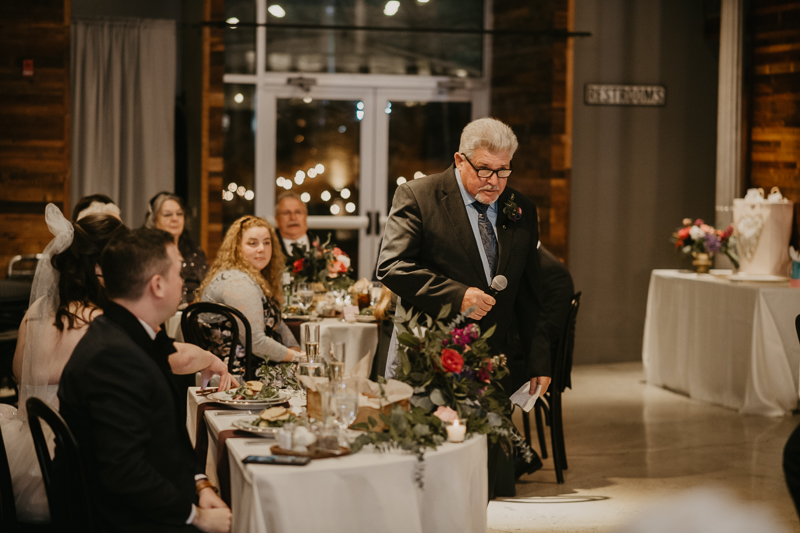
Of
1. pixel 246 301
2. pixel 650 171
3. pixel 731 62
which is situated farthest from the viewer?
pixel 650 171

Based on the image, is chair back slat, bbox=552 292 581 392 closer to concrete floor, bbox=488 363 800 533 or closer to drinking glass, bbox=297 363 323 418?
concrete floor, bbox=488 363 800 533

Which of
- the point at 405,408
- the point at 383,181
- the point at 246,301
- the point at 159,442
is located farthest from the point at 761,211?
the point at 159,442

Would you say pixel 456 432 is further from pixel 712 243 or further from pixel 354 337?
pixel 712 243

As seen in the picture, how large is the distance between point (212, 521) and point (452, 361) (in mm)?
739

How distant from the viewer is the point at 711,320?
621cm

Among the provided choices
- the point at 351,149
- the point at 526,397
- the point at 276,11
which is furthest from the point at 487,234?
the point at 276,11

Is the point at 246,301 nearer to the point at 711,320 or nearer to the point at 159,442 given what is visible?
the point at 159,442

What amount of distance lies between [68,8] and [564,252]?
181 inches

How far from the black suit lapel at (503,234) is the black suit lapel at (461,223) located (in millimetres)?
76

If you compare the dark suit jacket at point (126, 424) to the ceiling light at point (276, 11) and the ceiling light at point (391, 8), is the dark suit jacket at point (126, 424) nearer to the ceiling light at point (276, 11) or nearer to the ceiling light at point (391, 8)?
the ceiling light at point (276, 11)

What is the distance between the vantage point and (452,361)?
7.39 feet

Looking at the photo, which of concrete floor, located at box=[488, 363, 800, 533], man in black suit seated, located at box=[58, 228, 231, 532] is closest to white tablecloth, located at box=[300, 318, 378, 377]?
concrete floor, located at box=[488, 363, 800, 533]

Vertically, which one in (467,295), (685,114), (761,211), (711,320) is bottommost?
(711,320)

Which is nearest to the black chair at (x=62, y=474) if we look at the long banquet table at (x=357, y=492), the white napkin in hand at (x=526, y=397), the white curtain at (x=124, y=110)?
the long banquet table at (x=357, y=492)
